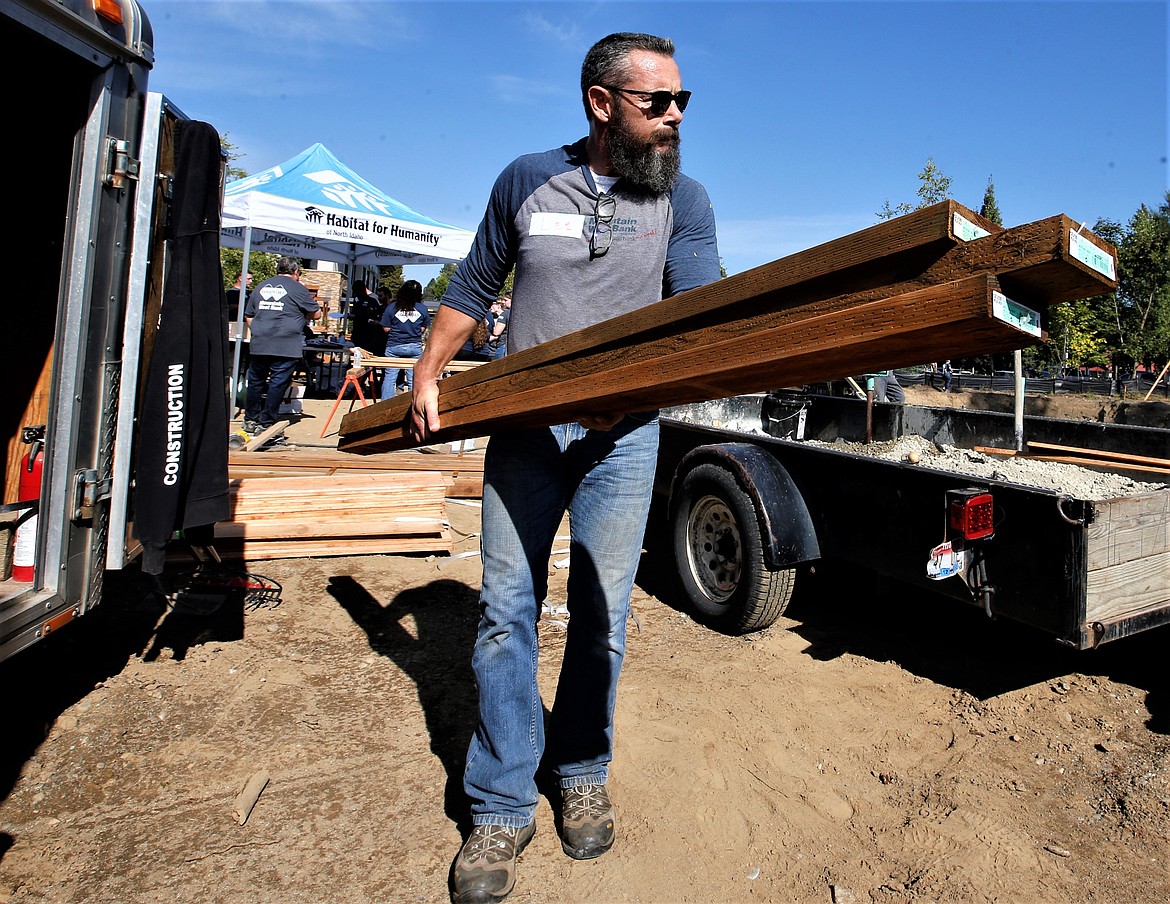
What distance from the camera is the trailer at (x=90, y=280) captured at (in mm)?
2639

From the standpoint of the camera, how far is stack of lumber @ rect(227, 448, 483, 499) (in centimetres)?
631

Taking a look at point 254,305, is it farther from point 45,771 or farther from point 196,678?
point 45,771

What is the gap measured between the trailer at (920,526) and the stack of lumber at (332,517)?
5.49 ft

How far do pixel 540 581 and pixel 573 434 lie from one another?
0.45 metres

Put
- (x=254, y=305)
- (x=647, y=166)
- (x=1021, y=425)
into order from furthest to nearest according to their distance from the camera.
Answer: (x=254, y=305) < (x=1021, y=425) < (x=647, y=166)

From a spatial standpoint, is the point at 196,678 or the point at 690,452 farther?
the point at 690,452

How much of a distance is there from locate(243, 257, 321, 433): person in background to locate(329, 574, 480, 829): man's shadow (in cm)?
583

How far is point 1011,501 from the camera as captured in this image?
123 inches

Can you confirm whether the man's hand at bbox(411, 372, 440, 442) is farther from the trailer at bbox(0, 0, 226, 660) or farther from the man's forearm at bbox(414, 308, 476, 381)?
the trailer at bbox(0, 0, 226, 660)

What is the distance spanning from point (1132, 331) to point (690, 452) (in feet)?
125

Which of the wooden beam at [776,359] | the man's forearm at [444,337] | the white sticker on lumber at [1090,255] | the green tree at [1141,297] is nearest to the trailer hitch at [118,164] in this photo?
the man's forearm at [444,337]

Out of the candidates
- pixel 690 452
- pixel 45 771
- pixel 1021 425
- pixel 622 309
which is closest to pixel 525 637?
pixel 622 309

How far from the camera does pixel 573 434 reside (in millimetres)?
2305

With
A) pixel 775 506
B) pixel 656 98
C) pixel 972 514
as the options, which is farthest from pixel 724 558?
pixel 656 98
